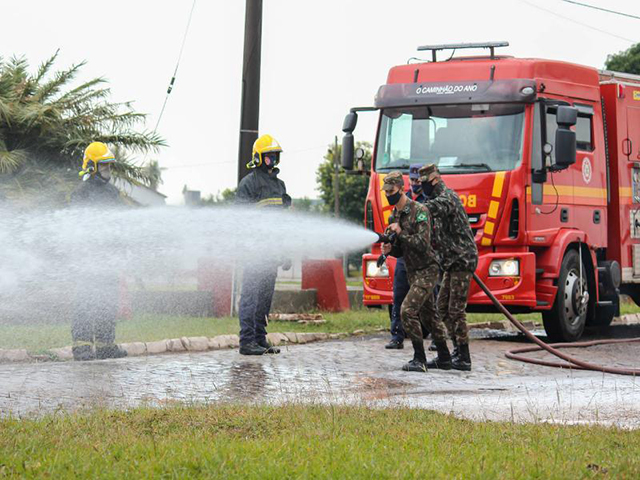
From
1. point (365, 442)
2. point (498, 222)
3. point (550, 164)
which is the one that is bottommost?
point (365, 442)

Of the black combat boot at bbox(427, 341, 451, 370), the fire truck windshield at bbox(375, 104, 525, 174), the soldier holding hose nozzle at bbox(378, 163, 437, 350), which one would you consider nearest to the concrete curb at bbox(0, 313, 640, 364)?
the soldier holding hose nozzle at bbox(378, 163, 437, 350)

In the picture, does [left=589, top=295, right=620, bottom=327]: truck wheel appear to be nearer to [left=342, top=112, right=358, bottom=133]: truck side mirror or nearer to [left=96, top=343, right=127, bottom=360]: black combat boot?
[left=342, top=112, right=358, bottom=133]: truck side mirror

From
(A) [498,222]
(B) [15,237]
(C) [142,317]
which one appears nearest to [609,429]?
(A) [498,222]

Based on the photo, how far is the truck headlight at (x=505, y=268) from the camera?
12125 mm

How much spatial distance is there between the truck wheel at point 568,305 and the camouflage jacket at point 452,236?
3247mm

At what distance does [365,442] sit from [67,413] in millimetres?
2167

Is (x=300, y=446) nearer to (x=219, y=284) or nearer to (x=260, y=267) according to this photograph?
(x=260, y=267)

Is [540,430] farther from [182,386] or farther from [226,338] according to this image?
[226,338]

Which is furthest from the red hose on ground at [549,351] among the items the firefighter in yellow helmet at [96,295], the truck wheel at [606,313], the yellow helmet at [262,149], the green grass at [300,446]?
the firefighter in yellow helmet at [96,295]

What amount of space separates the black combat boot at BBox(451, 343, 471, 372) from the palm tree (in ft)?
30.7

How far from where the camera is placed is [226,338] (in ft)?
38.6

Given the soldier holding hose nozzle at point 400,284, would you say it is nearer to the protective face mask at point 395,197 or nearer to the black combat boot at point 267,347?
the protective face mask at point 395,197

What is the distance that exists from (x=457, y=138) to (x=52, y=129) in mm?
8451

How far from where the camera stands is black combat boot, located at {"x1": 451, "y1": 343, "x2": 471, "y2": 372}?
9866 millimetres
